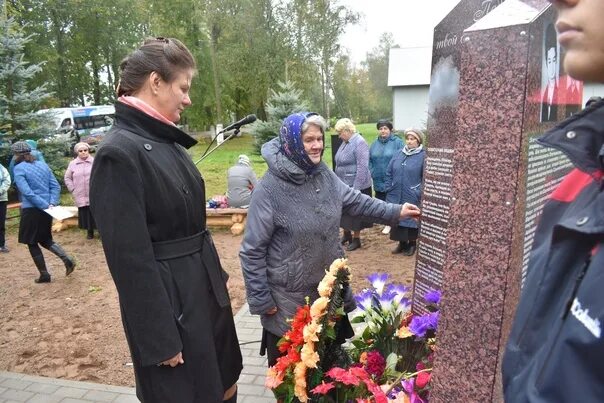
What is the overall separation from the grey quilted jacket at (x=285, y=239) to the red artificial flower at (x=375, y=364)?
18.5 inches

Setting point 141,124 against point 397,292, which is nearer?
point 141,124

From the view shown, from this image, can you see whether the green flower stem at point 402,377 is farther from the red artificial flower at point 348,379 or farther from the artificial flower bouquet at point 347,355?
the red artificial flower at point 348,379

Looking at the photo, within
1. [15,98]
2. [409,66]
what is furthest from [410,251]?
[409,66]

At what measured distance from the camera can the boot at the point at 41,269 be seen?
6.10 m

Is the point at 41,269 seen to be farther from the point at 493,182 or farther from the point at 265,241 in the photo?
the point at 493,182

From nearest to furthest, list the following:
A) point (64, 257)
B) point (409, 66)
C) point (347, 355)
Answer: point (347, 355) → point (64, 257) → point (409, 66)

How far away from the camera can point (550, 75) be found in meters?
1.72

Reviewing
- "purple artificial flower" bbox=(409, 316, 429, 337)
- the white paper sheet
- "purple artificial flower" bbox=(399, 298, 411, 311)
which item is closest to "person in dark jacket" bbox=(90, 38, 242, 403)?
"purple artificial flower" bbox=(409, 316, 429, 337)

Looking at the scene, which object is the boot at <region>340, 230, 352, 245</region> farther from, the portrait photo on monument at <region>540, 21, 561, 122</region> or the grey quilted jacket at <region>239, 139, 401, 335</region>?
the portrait photo on monument at <region>540, 21, 561, 122</region>

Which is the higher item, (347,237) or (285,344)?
(285,344)

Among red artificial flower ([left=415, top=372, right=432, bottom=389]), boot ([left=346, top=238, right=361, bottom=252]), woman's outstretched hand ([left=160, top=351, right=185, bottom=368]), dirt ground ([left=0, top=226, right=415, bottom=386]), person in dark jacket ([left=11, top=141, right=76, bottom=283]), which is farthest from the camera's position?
boot ([left=346, top=238, right=361, bottom=252])

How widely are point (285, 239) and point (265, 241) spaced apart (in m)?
0.11

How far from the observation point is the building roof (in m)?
31.0

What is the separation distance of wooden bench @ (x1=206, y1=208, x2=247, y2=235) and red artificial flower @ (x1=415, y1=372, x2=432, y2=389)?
616 centimetres
